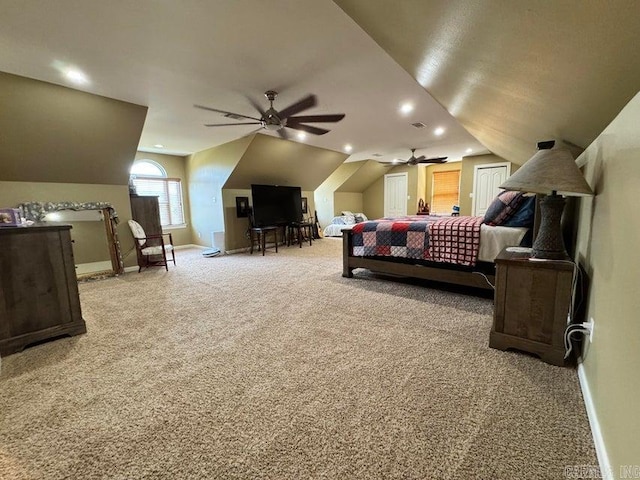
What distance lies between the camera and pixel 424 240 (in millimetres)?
3115

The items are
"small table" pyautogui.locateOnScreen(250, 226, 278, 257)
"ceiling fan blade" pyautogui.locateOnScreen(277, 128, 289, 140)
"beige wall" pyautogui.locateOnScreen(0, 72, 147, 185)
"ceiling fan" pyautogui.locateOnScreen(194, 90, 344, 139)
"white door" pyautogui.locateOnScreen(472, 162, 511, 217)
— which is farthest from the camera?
"white door" pyautogui.locateOnScreen(472, 162, 511, 217)

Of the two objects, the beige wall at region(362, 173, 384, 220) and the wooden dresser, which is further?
the beige wall at region(362, 173, 384, 220)

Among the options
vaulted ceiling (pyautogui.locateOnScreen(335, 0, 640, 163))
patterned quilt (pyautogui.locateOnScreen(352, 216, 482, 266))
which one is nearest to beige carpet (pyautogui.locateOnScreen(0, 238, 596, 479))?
patterned quilt (pyautogui.locateOnScreen(352, 216, 482, 266))

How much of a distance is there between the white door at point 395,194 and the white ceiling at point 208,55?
499 centimetres

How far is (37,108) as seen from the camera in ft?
10.1

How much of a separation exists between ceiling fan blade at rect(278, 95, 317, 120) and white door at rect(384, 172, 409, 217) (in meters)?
6.22

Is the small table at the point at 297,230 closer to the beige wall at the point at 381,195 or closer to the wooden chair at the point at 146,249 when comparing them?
the wooden chair at the point at 146,249

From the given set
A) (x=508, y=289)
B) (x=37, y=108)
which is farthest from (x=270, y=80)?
(x=508, y=289)

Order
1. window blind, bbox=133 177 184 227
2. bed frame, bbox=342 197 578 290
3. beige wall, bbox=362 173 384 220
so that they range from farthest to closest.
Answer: beige wall, bbox=362 173 384 220
window blind, bbox=133 177 184 227
bed frame, bbox=342 197 578 290

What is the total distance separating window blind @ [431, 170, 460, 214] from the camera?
347 inches

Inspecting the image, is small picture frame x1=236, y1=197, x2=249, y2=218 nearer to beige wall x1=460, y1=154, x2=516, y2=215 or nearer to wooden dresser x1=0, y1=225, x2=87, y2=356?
wooden dresser x1=0, y1=225, x2=87, y2=356

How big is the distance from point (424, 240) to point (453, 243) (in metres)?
0.32

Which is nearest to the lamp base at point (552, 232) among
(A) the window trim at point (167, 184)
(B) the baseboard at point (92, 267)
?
(B) the baseboard at point (92, 267)

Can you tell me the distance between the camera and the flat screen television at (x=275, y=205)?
5965 mm
